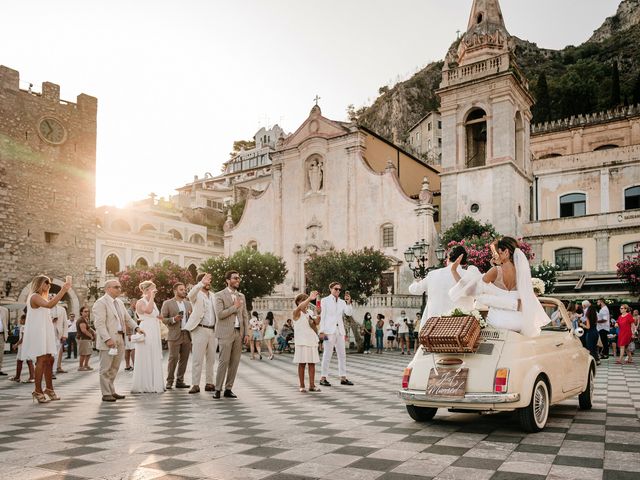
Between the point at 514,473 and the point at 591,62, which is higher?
the point at 591,62

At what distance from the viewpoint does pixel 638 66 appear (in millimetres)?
73125

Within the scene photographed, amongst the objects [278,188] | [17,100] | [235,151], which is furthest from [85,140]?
[235,151]

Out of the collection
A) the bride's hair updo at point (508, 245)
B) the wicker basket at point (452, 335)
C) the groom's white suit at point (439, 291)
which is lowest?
the wicker basket at point (452, 335)

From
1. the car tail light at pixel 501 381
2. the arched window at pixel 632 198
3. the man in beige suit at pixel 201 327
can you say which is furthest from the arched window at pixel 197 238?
the car tail light at pixel 501 381

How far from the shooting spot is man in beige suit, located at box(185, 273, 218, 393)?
10.9m

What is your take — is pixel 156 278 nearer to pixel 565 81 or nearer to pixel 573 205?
pixel 573 205

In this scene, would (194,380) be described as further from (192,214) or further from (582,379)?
(192,214)

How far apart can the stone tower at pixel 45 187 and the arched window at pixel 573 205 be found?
3223cm

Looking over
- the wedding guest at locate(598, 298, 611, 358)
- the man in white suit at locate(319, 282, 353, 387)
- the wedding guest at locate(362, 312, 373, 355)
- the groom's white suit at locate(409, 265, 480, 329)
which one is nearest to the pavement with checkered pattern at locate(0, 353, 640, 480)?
the groom's white suit at locate(409, 265, 480, 329)

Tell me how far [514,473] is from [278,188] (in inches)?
1580

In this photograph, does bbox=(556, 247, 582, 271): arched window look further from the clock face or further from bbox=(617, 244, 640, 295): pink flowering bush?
the clock face

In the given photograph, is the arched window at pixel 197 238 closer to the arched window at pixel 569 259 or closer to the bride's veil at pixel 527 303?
the arched window at pixel 569 259

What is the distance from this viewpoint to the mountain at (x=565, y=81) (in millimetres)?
60625

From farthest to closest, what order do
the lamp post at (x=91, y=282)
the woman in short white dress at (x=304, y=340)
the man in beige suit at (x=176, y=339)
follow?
the lamp post at (x=91, y=282) < the man in beige suit at (x=176, y=339) < the woman in short white dress at (x=304, y=340)
